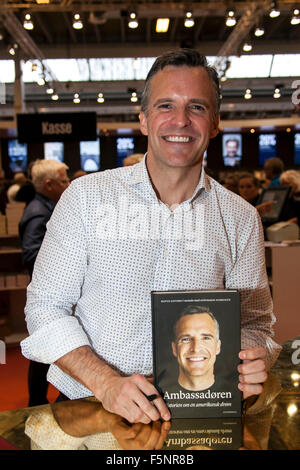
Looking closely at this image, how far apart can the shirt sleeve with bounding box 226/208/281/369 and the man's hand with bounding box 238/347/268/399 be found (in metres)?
0.32

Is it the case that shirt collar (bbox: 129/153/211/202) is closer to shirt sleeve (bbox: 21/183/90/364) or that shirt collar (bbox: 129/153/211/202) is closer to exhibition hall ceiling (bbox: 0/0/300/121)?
shirt sleeve (bbox: 21/183/90/364)

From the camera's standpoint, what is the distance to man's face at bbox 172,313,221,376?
3.47 feet

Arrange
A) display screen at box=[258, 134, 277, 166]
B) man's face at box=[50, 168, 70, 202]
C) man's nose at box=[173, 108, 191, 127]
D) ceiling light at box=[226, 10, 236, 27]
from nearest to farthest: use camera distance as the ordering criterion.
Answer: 1. man's nose at box=[173, 108, 191, 127]
2. man's face at box=[50, 168, 70, 202]
3. ceiling light at box=[226, 10, 236, 27]
4. display screen at box=[258, 134, 277, 166]

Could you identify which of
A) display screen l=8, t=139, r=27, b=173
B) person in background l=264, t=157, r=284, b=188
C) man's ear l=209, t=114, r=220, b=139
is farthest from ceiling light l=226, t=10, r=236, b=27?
display screen l=8, t=139, r=27, b=173

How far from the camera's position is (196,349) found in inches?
41.8

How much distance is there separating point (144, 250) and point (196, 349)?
1.42ft

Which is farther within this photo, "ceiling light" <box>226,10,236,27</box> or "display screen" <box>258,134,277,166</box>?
"display screen" <box>258,134,277,166</box>

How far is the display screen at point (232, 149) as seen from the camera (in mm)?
13859

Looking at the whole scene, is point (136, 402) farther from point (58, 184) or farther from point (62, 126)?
point (62, 126)

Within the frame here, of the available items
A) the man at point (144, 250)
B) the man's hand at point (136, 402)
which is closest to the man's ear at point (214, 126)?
the man at point (144, 250)

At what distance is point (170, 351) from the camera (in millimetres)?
1069

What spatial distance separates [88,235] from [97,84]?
44.8 ft

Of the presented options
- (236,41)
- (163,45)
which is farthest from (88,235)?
(163,45)

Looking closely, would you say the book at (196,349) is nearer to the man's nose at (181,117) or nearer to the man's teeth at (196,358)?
the man's teeth at (196,358)
